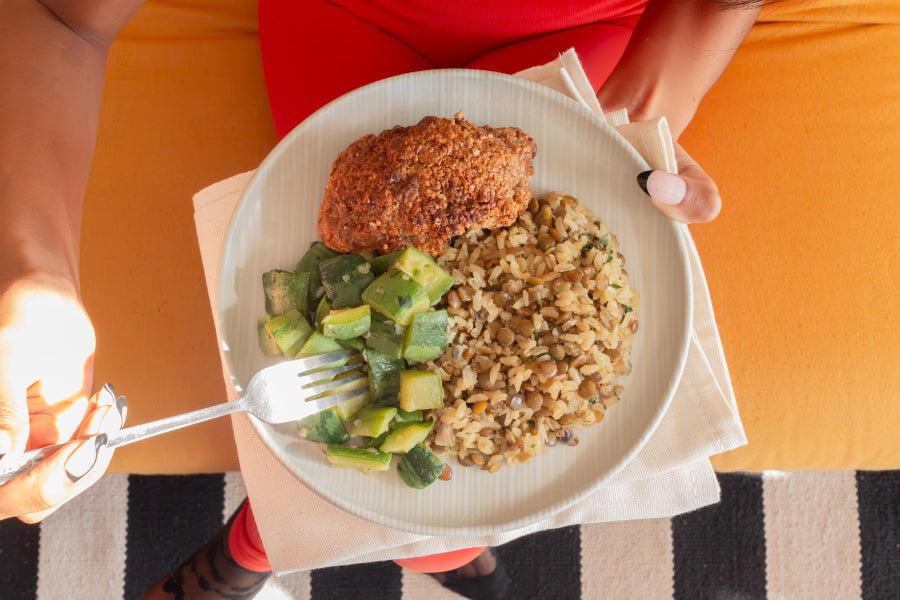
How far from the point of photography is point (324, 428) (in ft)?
5.11

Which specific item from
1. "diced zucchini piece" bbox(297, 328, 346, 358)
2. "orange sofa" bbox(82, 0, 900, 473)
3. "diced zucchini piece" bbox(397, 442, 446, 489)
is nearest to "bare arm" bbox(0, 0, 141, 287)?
"orange sofa" bbox(82, 0, 900, 473)

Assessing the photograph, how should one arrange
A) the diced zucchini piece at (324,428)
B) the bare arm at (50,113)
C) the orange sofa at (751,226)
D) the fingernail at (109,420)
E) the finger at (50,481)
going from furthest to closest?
1. the orange sofa at (751,226)
2. the bare arm at (50,113)
3. the diced zucchini piece at (324,428)
4. the fingernail at (109,420)
5. the finger at (50,481)

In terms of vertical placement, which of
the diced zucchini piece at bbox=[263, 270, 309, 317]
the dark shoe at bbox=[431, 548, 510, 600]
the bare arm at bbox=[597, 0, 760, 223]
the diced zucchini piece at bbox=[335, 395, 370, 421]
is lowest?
the dark shoe at bbox=[431, 548, 510, 600]

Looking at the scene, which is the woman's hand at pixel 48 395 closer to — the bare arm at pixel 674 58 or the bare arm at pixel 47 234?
the bare arm at pixel 47 234

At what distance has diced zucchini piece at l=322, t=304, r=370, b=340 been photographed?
1474 mm

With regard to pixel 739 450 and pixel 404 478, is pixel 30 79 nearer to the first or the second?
Answer: pixel 404 478

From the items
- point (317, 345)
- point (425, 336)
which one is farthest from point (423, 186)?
point (317, 345)

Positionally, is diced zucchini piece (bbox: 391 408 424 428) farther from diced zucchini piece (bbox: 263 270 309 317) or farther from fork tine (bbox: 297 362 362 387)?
diced zucchini piece (bbox: 263 270 309 317)

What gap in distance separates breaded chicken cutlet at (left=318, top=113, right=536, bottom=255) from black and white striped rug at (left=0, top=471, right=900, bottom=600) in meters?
1.80

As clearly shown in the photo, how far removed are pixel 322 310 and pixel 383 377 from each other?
0.73ft

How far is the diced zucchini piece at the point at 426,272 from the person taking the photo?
1481 mm

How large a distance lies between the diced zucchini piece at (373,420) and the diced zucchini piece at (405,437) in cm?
3

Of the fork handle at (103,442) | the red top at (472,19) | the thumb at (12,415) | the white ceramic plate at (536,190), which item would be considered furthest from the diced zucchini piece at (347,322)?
the red top at (472,19)

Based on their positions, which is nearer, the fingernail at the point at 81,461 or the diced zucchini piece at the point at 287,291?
the fingernail at the point at 81,461
